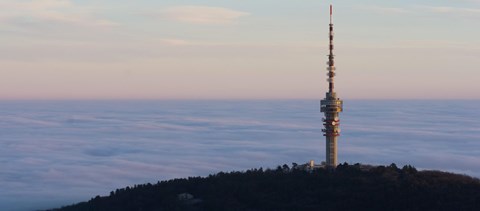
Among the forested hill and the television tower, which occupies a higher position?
the television tower

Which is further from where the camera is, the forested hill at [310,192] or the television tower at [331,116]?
the television tower at [331,116]

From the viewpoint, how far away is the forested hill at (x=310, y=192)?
258ft

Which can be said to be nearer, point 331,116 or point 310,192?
point 310,192

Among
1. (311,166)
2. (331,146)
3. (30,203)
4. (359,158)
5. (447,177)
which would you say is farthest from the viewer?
(359,158)

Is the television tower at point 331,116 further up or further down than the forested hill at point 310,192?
further up

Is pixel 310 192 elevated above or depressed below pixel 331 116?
below

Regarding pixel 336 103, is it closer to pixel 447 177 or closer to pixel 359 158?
pixel 447 177

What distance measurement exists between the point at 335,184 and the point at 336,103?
21.6 metres

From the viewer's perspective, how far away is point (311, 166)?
99.4 meters

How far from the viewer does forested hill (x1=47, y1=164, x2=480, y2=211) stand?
7875cm

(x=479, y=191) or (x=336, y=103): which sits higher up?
(x=336, y=103)

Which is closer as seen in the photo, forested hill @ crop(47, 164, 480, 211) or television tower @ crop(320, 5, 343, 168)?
forested hill @ crop(47, 164, 480, 211)

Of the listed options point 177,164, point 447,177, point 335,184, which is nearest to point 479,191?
point 447,177

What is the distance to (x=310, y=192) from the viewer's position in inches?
3319
